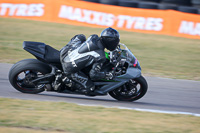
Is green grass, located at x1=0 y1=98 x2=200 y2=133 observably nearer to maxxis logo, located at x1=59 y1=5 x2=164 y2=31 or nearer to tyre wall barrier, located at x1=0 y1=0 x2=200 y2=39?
tyre wall barrier, located at x1=0 y1=0 x2=200 y2=39

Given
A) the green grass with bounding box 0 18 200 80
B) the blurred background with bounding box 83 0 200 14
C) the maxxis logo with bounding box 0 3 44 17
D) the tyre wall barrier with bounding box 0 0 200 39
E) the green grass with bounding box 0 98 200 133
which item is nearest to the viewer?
the green grass with bounding box 0 98 200 133

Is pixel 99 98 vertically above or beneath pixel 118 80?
beneath

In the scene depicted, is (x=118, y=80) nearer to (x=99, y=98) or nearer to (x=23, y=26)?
(x=99, y=98)

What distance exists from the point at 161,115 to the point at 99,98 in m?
1.70

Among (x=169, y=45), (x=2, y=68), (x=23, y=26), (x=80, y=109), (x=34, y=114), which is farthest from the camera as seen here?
(x=23, y=26)

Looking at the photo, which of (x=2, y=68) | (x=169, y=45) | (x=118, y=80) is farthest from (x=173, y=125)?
(x=169, y=45)

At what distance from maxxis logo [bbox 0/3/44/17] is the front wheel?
1195 centimetres

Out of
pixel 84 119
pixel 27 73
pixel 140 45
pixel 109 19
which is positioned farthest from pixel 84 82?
pixel 109 19

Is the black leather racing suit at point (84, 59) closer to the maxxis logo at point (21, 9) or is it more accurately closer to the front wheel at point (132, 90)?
the front wheel at point (132, 90)

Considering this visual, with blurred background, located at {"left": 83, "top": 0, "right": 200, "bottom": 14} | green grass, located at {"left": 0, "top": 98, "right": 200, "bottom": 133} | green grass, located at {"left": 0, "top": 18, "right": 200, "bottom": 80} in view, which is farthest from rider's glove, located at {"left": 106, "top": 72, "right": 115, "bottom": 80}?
blurred background, located at {"left": 83, "top": 0, "right": 200, "bottom": 14}

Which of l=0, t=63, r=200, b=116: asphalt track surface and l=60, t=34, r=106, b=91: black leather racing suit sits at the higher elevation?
l=60, t=34, r=106, b=91: black leather racing suit

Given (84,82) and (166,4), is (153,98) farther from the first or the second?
(166,4)

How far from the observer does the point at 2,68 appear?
8.66 m

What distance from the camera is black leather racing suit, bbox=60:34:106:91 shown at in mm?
6059
